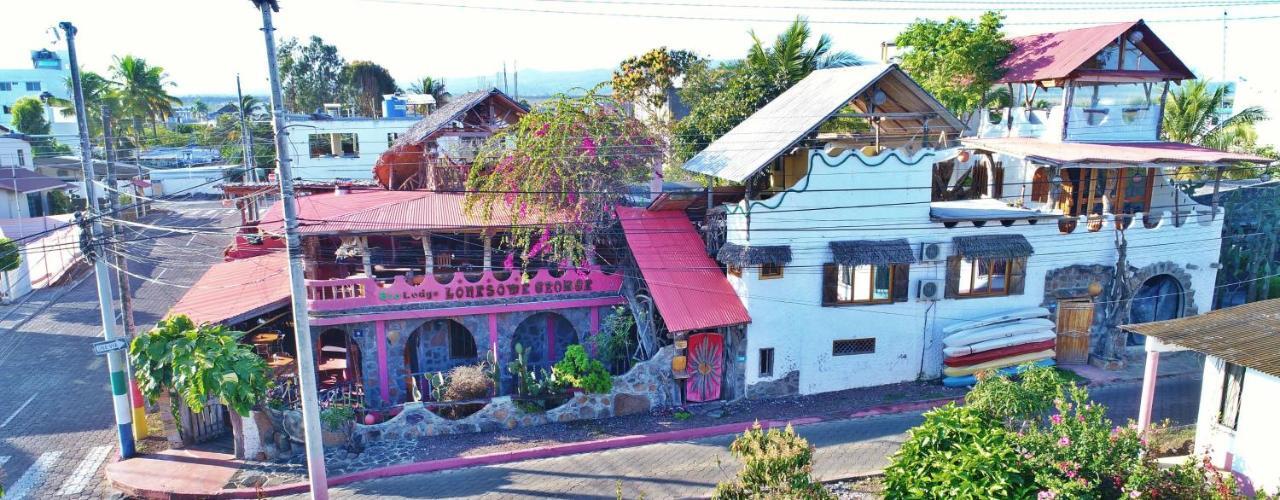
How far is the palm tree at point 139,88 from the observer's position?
51500mm

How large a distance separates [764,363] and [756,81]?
12755 millimetres

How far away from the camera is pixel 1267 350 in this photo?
1280 centimetres

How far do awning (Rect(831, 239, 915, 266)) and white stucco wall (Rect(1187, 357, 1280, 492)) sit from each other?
21.1 feet

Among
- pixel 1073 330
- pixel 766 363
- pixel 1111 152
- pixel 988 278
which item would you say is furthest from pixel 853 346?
→ pixel 1111 152

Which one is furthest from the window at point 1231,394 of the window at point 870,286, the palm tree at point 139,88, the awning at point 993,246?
the palm tree at point 139,88

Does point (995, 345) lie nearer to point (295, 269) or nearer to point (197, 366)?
point (295, 269)

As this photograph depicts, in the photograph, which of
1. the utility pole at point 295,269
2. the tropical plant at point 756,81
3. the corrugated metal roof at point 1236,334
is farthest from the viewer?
the tropical plant at point 756,81

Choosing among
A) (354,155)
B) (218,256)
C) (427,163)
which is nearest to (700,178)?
(427,163)

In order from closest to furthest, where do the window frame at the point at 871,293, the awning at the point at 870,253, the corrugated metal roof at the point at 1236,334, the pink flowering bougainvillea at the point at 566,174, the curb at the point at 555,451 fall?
1. the corrugated metal roof at the point at 1236,334
2. the curb at the point at 555,451
3. the awning at the point at 870,253
4. the window frame at the point at 871,293
5. the pink flowering bougainvillea at the point at 566,174

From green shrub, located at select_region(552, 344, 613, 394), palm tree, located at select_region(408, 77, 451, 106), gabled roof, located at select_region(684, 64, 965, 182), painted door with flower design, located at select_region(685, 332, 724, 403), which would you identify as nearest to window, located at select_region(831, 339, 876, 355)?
painted door with flower design, located at select_region(685, 332, 724, 403)

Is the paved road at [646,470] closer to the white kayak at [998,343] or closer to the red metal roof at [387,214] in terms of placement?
the white kayak at [998,343]

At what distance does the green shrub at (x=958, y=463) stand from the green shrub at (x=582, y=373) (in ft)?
24.3

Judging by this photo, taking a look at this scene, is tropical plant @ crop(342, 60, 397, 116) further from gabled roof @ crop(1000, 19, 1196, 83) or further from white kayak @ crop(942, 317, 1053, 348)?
white kayak @ crop(942, 317, 1053, 348)

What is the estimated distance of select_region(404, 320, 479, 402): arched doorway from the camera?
20.0 metres
